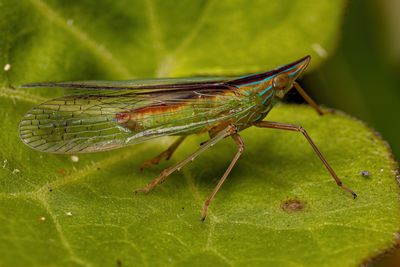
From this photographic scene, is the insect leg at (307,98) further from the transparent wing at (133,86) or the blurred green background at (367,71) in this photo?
the transparent wing at (133,86)

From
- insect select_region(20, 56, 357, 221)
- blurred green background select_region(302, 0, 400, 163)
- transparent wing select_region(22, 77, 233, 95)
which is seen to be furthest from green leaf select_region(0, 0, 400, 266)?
blurred green background select_region(302, 0, 400, 163)

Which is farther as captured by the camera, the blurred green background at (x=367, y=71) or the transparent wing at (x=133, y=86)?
the blurred green background at (x=367, y=71)

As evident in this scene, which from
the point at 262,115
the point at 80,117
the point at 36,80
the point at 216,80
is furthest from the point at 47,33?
the point at 262,115

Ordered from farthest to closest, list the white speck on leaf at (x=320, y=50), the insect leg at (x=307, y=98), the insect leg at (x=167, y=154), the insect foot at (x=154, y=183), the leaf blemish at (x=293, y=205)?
1. the white speck on leaf at (x=320, y=50)
2. the insect leg at (x=307, y=98)
3. the insect leg at (x=167, y=154)
4. the insect foot at (x=154, y=183)
5. the leaf blemish at (x=293, y=205)

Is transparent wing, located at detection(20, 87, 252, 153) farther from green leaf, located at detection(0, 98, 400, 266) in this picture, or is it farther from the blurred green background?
the blurred green background

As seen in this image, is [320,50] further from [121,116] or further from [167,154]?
[121,116]

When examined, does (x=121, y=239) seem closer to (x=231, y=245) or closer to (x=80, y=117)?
(x=231, y=245)

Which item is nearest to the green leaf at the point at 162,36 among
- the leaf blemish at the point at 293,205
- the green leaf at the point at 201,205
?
the green leaf at the point at 201,205
